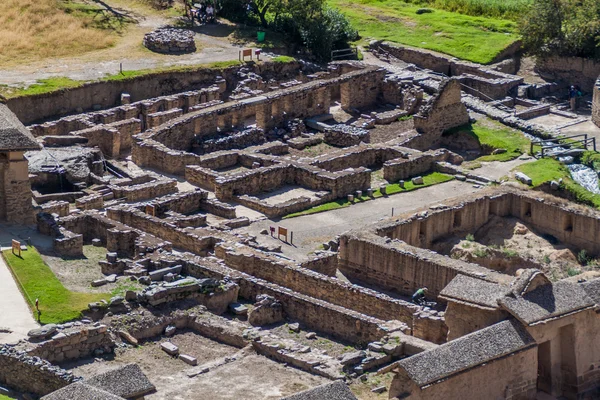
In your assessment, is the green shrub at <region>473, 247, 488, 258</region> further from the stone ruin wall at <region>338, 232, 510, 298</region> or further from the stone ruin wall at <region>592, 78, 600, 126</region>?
the stone ruin wall at <region>592, 78, 600, 126</region>

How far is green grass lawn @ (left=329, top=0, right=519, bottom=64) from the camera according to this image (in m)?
96.4

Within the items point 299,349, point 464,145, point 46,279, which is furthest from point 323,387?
point 464,145

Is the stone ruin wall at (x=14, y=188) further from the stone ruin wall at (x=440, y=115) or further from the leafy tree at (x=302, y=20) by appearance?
the leafy tree at (x=302, y=20)

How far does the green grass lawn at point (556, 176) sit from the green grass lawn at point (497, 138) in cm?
202

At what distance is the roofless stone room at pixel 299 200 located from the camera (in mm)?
54406

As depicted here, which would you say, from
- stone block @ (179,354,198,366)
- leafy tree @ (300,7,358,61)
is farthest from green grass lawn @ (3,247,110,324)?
leafy tree @ (300,7,358,61)

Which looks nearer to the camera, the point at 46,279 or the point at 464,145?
the point at 46,279

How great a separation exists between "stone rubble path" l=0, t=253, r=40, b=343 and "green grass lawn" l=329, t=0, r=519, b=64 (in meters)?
41.3

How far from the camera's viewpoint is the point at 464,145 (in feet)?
276

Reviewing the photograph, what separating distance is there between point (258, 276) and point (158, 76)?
88.9 feet

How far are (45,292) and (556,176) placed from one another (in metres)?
26.5

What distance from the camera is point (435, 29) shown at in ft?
328

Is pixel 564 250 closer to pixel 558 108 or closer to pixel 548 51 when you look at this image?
pixel 558 108

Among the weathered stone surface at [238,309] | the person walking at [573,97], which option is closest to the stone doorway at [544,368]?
the weathered stone surface at [238,309]
